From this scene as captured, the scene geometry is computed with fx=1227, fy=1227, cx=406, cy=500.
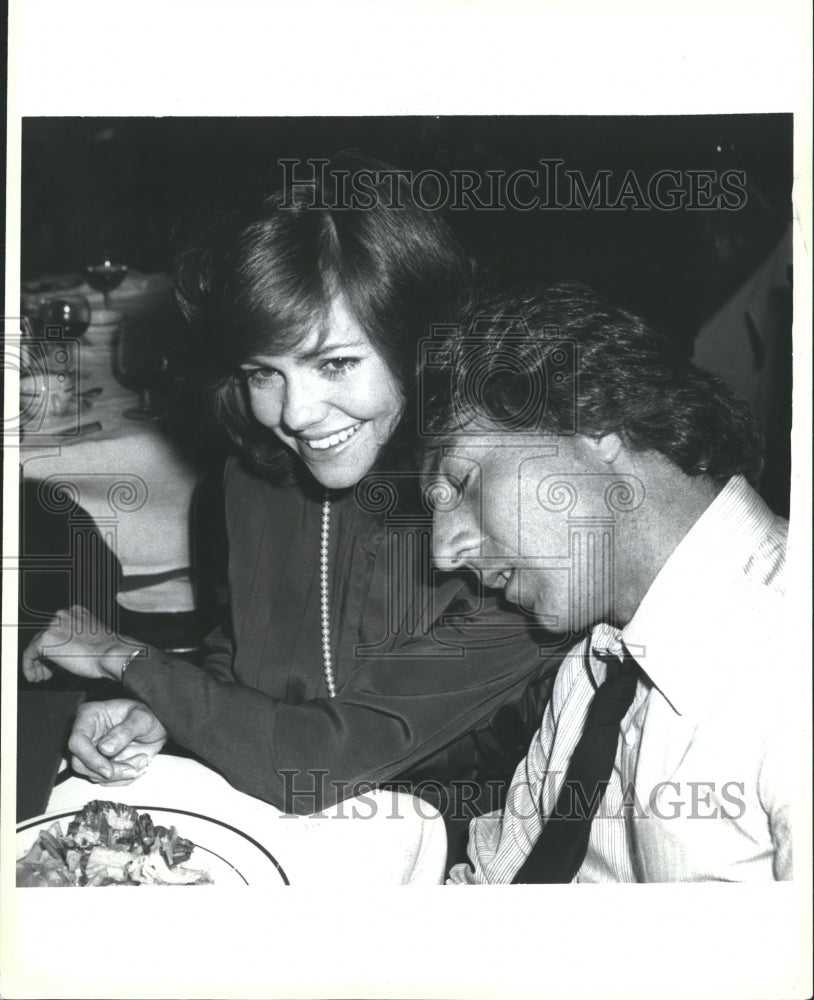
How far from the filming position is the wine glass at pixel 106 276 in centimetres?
133

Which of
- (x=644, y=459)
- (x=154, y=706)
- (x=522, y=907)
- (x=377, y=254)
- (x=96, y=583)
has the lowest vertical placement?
(x=522, y=907)

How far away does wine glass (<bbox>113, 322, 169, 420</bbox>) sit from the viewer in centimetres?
133

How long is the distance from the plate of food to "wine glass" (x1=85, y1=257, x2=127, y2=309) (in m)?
0.57

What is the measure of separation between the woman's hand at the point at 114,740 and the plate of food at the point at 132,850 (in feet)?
0.13

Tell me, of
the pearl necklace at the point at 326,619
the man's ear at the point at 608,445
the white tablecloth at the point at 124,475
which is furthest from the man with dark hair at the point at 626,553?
the white tablecloth at the point at 124,475

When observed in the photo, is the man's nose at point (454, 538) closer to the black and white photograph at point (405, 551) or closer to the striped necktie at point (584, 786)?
the black and white photograph at point (405, 551)

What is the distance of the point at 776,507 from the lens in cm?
137

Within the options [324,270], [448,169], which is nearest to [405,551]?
[324,270]

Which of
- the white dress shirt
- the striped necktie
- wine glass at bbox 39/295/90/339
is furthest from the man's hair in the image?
wine glass at bbox 39/295/90/339

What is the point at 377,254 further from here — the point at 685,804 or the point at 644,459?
the point at 685,804

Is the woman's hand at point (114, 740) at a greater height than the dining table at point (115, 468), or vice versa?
the dining table at point (115, 468)

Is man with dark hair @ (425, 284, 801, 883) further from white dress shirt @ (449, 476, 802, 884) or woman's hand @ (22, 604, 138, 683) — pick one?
woman's hand @ (22, 604, 138, 683)

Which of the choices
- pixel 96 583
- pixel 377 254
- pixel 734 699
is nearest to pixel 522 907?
pixel 734 699
